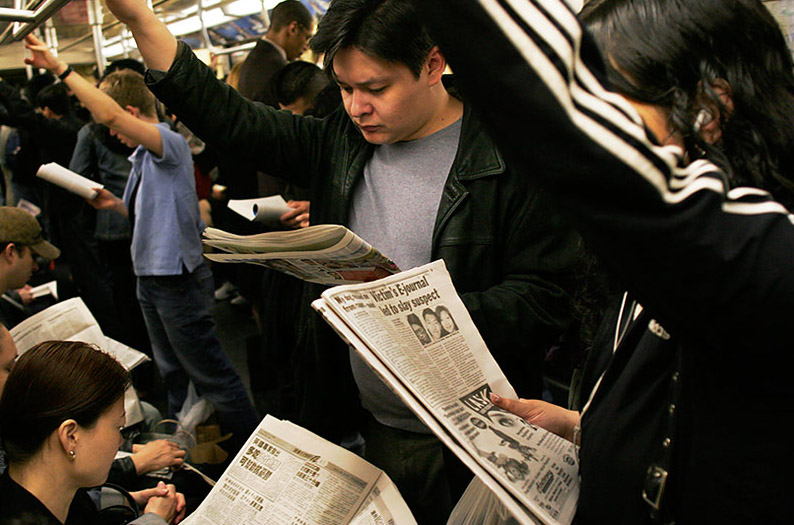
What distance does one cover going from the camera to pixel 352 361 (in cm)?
151

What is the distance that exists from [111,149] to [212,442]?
1.73 m

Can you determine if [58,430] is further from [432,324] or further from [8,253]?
[8,253]

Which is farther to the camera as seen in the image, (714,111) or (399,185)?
(399,185)

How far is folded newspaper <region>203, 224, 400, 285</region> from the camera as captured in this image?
1060 millimetres

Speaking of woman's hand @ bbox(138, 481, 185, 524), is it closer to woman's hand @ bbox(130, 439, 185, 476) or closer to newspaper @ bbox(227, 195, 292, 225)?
woman's hand @ bbox(130, 439, 185, 476)

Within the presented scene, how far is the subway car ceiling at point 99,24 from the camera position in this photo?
4.47 feet

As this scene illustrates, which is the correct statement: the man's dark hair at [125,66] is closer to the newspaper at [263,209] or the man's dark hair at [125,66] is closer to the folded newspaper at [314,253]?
the newspaper at [263,209]

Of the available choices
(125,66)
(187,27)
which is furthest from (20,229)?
(187,27)

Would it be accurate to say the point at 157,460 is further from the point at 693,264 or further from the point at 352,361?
the point at 693,264

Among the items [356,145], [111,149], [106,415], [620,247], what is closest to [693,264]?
[620,247]

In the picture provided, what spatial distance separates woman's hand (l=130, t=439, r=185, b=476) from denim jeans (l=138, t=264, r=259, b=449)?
811 millimetres

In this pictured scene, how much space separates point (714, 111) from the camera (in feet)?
2.10

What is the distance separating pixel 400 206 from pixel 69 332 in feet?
4.30

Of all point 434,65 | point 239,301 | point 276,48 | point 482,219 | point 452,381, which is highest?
point 276,48
